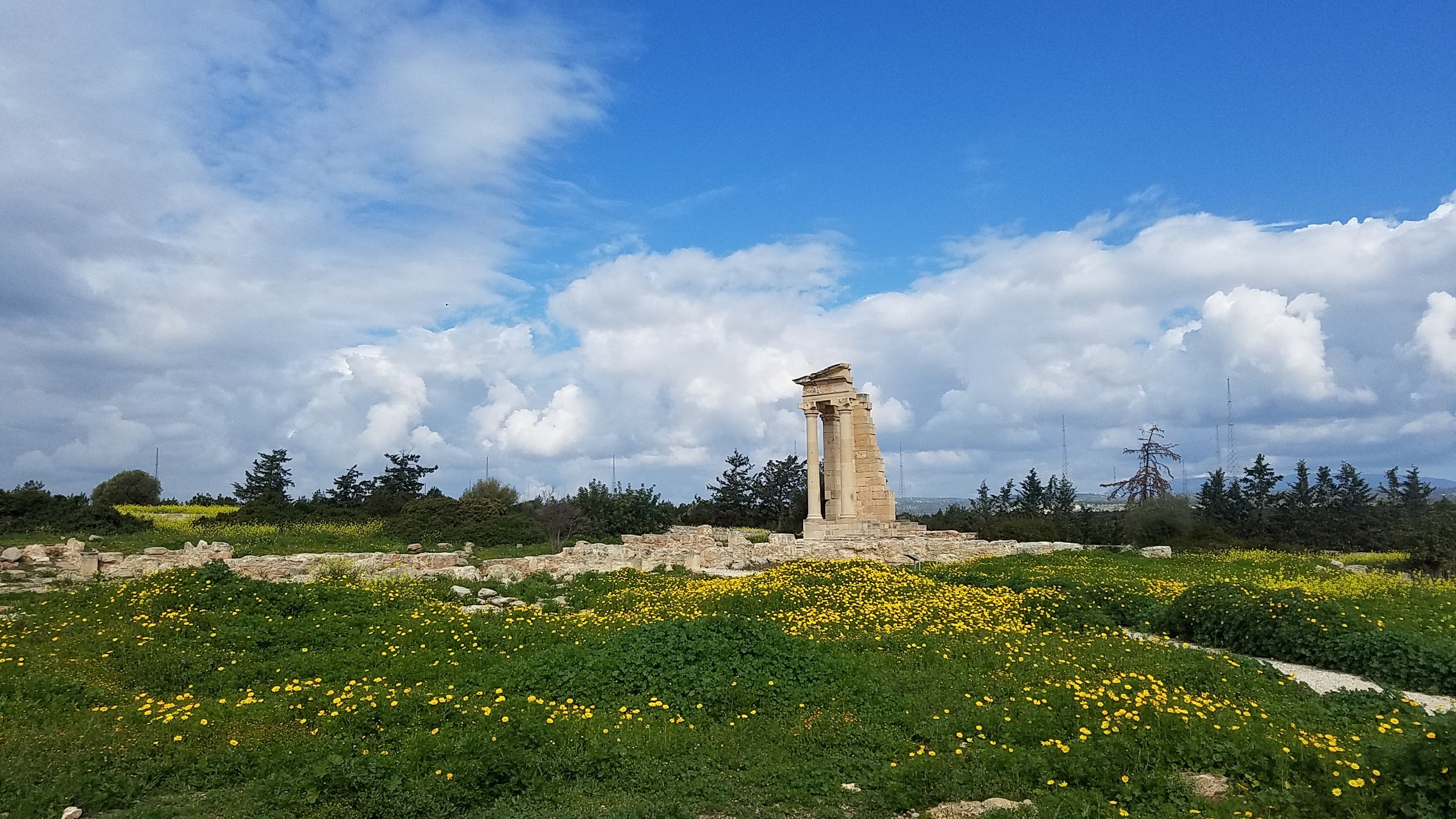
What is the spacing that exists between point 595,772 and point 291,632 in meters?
6.22

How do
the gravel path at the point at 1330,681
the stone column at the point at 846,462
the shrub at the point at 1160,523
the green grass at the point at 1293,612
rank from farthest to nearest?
the shrub at the point at 1160,523 → the stone column at the point at 846,462 → the green grass at the point at 1293,612 → the gravel path at the point at 1330,681

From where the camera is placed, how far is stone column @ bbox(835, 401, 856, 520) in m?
31.9

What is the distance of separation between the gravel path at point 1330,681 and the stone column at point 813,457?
20.3m

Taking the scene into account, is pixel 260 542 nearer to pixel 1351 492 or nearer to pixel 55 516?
pixel 55 516

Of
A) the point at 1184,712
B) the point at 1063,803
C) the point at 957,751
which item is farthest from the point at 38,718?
the point at 1184,712

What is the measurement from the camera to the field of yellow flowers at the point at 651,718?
625 centimetres

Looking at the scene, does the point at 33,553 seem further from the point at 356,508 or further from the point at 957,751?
the point at 957,751

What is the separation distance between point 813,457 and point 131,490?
145ft

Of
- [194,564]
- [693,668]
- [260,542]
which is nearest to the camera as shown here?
[693,668]

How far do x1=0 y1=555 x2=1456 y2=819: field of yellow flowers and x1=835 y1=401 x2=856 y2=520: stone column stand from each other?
19198mm

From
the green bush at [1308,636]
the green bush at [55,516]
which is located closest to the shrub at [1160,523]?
the green bush at [1308,636]

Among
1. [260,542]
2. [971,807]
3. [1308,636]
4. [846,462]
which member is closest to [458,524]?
[260,542]

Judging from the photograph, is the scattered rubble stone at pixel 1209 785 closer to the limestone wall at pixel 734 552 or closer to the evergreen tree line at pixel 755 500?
the limestone wall at pixel 734 552

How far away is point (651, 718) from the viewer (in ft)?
26.5
